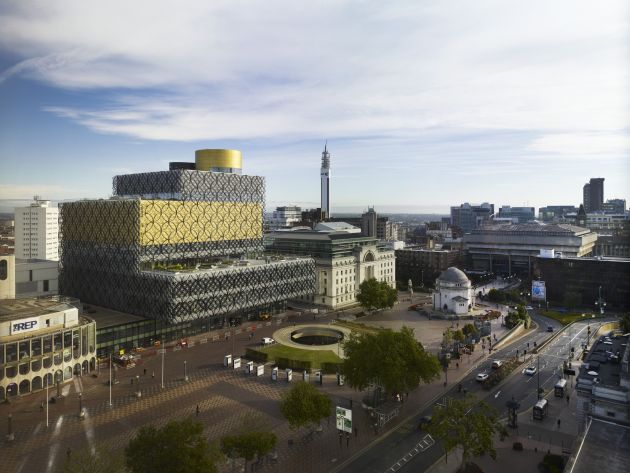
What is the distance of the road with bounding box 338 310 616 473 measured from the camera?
48.6 metres

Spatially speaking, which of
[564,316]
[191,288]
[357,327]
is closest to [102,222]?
[191,288]

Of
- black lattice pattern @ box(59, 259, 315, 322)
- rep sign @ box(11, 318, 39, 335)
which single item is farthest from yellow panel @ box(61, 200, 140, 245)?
rep sign @ box(11, 318, 39, 335)

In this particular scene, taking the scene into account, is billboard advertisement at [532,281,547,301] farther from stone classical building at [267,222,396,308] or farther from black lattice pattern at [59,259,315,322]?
black lattice pattern at [59,259,315,322]

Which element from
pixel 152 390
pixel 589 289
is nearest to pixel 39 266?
pixel 152 390

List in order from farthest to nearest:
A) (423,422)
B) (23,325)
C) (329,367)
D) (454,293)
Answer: (454,293), (329,367), (23,325), (423,422)

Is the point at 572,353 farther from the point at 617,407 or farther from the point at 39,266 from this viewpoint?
the point at 39,266

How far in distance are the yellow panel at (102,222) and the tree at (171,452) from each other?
213ft

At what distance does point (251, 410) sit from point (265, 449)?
17767 mm

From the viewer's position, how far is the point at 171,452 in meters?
37.6

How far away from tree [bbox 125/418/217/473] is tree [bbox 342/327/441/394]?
2526 centimetres

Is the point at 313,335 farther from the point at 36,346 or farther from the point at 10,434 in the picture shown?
the point at 10,434

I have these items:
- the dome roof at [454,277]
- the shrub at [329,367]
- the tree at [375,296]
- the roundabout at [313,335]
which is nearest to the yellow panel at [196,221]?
the roundabout at [313,335]

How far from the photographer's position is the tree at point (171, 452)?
37.3 metres

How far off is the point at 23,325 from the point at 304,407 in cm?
4433
